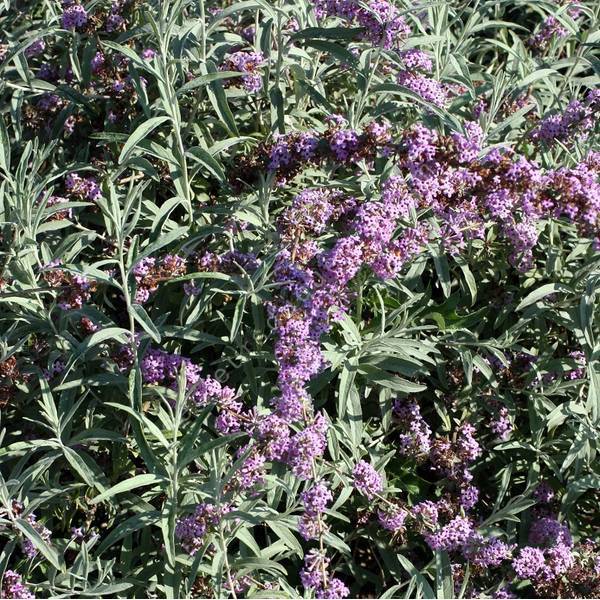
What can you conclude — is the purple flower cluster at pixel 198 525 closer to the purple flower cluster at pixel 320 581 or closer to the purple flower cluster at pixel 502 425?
the purple flower cluster at pixel 320 581

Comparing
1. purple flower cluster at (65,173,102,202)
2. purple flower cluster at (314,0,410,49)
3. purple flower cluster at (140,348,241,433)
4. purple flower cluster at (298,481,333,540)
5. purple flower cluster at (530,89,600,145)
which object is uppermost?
purple flower cluster at (314,0,410,49)

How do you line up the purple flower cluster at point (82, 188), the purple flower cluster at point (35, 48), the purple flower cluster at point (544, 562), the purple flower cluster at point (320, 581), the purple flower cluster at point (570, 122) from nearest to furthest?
the purple flower cluster at point (320, 581) < the purple flower cluster at point (544, 562) < the purple flower cluster at point (570, 122) < the purple flower cluster at point (82, 188) < the purple flower cluster at point (35, 48)

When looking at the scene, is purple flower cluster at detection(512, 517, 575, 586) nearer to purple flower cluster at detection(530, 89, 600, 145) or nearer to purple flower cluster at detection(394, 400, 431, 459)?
purple flower cluster at detection(394, 400, 431, 459)

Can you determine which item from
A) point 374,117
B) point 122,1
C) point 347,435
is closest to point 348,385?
point 347,435

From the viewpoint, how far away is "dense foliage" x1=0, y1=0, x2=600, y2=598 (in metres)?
3.35

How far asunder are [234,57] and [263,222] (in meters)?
0.78

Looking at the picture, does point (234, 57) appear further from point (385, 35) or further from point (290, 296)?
point (290, 296)

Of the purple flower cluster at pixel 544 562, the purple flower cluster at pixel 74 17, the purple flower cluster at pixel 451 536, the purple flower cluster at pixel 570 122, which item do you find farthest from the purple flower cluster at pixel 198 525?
the purple flower cluster at pixel 74 17

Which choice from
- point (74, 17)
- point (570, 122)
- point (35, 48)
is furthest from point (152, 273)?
point (570, 122)

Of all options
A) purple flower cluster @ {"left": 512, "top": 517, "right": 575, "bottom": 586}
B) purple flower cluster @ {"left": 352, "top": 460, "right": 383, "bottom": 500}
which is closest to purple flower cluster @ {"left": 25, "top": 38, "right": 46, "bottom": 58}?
purple flower cluster @ {"left": 352, "top": 460, "right": 383, "bottom": 500}

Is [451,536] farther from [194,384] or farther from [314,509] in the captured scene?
[194,384]

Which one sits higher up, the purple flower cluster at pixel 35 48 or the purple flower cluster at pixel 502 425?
the purple flower cluster at pixel 35 48

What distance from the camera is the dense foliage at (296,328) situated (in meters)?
3.35

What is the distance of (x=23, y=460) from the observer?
3.45 m
